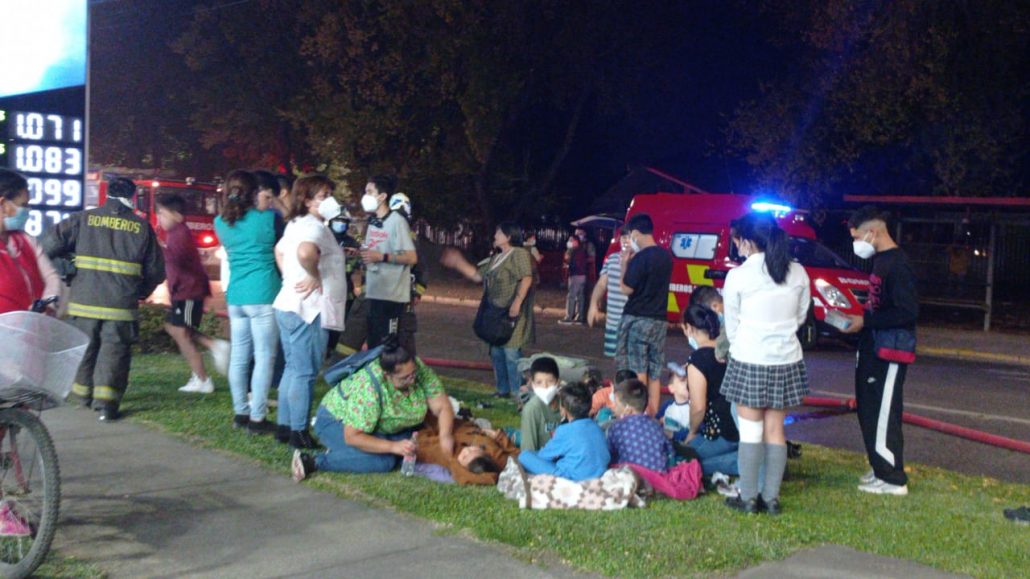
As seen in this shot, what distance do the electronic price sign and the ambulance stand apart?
8.30 m

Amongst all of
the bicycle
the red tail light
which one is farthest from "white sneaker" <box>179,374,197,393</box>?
the red tail light

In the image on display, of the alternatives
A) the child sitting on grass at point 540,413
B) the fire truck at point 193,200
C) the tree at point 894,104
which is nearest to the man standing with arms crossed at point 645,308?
the child sitting on grass at point 540,413

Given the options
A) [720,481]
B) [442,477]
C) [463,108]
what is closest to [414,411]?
[442,477]

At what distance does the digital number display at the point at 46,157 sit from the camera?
1041 centimetres

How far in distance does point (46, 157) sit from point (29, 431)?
6.85 m

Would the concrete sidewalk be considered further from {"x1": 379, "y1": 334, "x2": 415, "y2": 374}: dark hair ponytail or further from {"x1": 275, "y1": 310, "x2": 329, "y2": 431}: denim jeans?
{"x1": 379, "y1": 334, "x2": 415, "y2": 374}: dark hair ponytail

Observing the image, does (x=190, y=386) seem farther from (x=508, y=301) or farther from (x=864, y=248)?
(x=864, y=248)

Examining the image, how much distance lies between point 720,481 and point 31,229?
7.46 m

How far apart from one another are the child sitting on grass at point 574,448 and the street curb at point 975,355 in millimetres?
12021

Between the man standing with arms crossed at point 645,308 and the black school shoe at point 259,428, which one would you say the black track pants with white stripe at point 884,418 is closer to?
the man standing with arms crossed at point 645,308

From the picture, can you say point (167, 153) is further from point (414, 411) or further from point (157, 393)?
point (414, 411)

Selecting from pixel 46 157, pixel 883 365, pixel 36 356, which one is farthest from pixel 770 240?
pixel 46 157

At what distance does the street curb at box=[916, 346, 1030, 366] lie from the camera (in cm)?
1606

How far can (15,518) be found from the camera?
4.60 m
